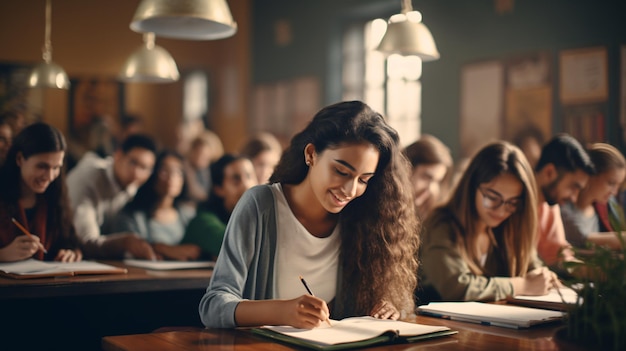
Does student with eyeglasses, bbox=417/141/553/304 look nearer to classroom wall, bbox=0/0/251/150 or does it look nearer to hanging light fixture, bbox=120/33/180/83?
hanging light fixture, bbox=120/33/180/83

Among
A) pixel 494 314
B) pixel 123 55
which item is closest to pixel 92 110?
pixel 123 55

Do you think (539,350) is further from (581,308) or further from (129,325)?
(129,325)

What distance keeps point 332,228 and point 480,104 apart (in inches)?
170

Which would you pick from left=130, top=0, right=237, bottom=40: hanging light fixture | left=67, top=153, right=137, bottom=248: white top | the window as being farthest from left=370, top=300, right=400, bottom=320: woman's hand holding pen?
the window

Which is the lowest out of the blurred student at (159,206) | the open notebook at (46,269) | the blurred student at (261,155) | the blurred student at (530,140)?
the open notebook at (46,269)

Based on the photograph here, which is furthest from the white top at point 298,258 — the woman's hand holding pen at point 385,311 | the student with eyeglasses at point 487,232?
the student with eyeglasses at point 487,232

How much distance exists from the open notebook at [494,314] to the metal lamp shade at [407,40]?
6.06ft

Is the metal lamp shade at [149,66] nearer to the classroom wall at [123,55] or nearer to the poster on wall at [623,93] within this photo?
the poster on wall at [623,93]

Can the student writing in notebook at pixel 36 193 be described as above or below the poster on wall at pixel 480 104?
below

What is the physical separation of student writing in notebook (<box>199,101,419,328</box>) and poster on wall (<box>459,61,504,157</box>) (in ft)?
13.2

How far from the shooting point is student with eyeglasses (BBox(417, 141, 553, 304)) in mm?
2709

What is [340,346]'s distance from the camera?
67.2 inches

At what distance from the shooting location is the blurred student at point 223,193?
3744mm

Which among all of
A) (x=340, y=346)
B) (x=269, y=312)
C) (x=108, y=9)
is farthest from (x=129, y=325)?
(x=108, y=9)
